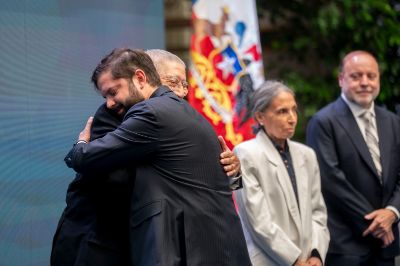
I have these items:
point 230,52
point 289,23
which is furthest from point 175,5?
point 230,52

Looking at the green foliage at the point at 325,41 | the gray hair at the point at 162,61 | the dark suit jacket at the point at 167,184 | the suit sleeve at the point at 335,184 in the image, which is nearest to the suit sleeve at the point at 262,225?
the suit sleeve at the point at 335,184

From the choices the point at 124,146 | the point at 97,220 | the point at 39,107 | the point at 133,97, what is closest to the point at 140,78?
the point at 133,97

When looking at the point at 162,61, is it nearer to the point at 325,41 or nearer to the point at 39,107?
the point at 39,107

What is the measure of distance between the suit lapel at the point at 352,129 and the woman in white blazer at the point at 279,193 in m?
0.39

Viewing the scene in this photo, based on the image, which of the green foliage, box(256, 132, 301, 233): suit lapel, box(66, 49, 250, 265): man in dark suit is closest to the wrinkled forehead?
box(66, 49, 250, 265): man in dark suit

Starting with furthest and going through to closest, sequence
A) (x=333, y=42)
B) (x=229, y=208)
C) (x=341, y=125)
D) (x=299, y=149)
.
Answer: (x=333, y=42) < (x=341, y=125) < (x=299, y=149) < (x=229, y=208)

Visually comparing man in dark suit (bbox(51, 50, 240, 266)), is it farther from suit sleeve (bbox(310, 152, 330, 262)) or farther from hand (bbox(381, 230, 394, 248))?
hand (bbox(381, 230, 394, 248))

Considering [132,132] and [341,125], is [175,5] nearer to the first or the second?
[341,125]

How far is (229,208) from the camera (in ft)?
9.37

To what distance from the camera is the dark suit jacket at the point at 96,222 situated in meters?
2.81

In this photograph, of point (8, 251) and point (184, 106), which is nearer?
point (184, 106)

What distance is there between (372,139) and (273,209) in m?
0.95

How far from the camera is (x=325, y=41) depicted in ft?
24.0

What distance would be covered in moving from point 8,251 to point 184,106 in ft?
4.46
